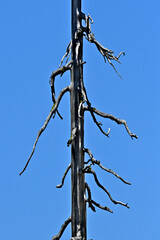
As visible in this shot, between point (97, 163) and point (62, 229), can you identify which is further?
point (62, 229)

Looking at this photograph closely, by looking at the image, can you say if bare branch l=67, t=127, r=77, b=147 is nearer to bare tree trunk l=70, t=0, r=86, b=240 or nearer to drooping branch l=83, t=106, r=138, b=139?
bare tree trunk l=70, t=0, r=86, b=240

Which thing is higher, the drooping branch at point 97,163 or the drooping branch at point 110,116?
the drooping branch at point 110,116

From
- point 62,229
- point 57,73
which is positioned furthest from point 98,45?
point 62,229

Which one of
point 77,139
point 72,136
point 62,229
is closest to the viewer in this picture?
point 72,136

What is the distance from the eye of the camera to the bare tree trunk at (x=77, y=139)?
459 inches

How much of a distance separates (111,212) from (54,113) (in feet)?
7.98

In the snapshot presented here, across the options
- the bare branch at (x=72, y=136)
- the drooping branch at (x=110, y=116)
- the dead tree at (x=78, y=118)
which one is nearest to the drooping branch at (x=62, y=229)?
the dead tree at (x=78, y=118)

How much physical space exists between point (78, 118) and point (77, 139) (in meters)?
0.44

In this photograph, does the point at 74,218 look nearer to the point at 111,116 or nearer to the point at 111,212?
the point at 111,212

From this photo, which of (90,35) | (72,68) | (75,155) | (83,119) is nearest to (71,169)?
(75,155)

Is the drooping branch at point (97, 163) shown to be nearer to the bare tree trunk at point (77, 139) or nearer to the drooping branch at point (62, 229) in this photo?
the bare tree trunk at point (77, 139)

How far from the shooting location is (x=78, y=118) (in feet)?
39.1

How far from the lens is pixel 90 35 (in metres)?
12.1

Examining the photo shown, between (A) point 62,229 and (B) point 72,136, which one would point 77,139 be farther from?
(A) point 62,229
